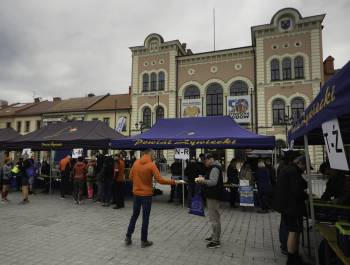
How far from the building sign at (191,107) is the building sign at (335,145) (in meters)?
27.0

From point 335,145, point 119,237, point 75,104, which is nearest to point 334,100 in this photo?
point 335,145

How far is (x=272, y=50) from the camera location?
1095 inches

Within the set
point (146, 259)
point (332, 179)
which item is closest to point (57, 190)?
point (146, 259)

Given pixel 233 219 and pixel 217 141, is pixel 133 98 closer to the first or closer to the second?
pixel 217 141

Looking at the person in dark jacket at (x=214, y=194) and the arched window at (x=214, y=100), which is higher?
the arched window at (x=214, y=100)

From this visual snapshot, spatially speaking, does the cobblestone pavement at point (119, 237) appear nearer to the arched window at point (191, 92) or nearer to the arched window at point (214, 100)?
the arched window at point (214, 100)

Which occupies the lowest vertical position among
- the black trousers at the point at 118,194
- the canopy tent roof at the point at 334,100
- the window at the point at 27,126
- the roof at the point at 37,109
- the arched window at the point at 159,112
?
the black trousers at the point at 118,194

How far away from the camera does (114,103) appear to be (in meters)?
37.2

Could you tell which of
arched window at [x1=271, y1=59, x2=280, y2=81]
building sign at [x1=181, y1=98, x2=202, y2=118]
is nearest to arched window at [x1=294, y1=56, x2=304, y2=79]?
arched window at [x1=271, y1=59, x2=280, y2=81]

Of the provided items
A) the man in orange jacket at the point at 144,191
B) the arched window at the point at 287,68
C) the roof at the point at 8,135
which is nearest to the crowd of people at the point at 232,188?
the man in orange jacket at the point at 144,191

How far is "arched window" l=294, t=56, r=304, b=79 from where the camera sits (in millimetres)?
26812

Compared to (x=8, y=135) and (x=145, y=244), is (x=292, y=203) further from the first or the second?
(x=8, y=135)

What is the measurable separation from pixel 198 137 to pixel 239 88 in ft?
66.7

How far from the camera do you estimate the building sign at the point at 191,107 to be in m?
30.3
